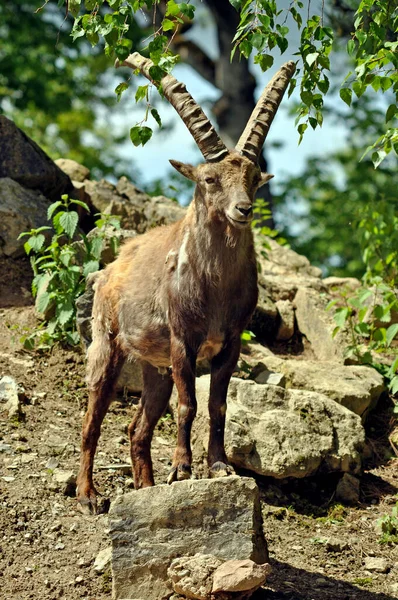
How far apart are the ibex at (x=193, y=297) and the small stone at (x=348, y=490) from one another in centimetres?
172

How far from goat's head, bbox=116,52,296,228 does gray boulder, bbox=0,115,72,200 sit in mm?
4228

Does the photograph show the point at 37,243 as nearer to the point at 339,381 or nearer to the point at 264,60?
the point at 339,381

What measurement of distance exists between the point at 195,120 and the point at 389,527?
142 inches

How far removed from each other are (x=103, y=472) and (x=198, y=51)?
45.6 ft

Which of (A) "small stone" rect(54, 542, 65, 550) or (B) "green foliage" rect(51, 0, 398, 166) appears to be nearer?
(B) "green foliage" rect(51, 0, 398, 166)

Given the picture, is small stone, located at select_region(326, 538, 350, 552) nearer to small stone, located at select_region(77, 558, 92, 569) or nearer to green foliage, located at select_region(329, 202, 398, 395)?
small stone, located at select_region(77, 558, 92, 569)

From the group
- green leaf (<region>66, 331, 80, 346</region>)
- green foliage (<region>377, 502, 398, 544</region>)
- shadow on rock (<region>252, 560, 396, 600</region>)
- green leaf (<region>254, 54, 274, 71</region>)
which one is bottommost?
shadow on rock (<region>252, 560, 396, 600</region>)

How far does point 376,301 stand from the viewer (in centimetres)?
998

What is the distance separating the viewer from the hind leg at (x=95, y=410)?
7.10 m

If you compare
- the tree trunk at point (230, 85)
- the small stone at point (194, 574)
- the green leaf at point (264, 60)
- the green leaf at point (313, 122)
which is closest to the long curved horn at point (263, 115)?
the green leaf at point (313, 122)

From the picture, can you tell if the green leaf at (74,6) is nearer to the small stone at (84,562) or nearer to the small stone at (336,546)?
the small stone at (84,562)

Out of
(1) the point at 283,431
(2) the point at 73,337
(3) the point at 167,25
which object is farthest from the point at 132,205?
(3) the point at 167,25

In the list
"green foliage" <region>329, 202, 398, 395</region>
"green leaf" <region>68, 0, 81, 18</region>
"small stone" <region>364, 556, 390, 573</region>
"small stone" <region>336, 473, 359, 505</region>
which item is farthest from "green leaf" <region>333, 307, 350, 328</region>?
"green leaf" <region>68, 0, 81, 18</region>

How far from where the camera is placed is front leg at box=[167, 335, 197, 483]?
235 inches
